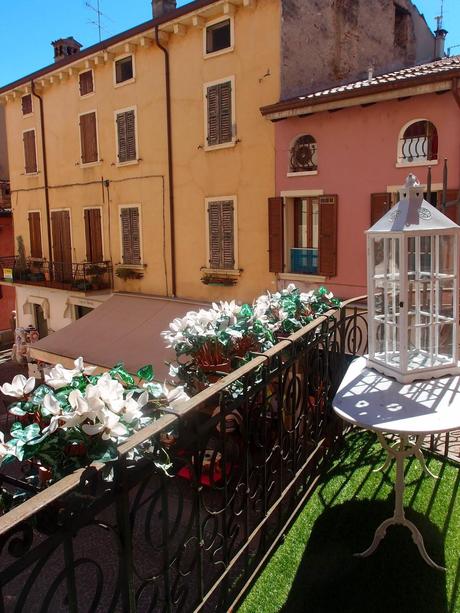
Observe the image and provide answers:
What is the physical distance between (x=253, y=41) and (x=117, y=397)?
1103 centimetres

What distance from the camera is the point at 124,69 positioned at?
14109 millimetres

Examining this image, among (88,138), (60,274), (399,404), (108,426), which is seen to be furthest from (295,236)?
(108,426)

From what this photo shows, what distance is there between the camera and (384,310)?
3.60m

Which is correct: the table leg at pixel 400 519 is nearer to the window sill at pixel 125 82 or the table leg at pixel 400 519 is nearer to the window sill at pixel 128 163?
the window sill at pixel 128 163

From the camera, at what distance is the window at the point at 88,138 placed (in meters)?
15.3

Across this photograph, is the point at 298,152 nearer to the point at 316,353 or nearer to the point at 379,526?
the point at 316,353

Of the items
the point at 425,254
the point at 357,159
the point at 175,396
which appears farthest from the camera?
the point at 357,159

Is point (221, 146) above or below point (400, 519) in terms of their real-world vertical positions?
above

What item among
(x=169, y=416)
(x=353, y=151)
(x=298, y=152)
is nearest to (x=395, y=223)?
(x=169, y=416)

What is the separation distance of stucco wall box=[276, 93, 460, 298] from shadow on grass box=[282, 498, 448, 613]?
6916mm

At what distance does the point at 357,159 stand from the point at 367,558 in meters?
8.16

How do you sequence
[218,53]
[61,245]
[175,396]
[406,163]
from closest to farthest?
[175,396] < [406,163] < [218,53] < [61,245]

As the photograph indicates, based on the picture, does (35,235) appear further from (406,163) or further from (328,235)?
(406,163)

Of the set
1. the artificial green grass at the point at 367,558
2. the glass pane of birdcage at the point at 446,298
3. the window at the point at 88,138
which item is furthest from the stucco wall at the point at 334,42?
the artificial green grass at the point at 367,558
